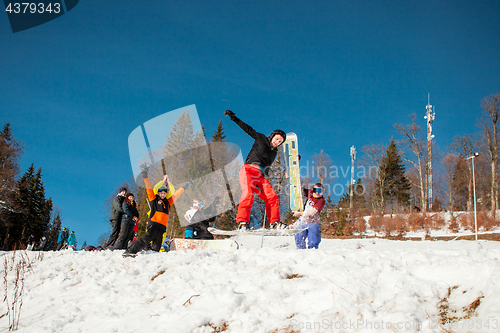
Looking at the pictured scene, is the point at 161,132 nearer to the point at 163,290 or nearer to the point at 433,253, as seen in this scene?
the point at 163,290

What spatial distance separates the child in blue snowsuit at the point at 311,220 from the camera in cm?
626

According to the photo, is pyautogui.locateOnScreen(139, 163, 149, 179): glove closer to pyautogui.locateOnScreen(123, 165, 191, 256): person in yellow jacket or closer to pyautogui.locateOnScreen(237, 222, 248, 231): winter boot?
pyautogui.locateOnScreen(123, 165, 191, 256): person in yellow jacket

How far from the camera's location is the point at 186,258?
4.44 metres

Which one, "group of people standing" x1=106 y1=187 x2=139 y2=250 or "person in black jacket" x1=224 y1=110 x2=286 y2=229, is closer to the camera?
"person in black jacket" x1=224 y1=110 x2=286 y2=229

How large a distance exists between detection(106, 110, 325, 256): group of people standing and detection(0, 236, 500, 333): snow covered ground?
130 centimetres

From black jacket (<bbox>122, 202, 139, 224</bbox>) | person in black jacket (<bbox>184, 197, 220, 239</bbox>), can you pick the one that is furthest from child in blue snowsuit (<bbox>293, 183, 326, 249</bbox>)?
black jacket (<bbox>122, 202, 139, 224</bbox>)

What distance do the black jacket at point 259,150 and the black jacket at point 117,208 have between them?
4.87m

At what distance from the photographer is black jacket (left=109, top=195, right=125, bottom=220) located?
8242 millimetres

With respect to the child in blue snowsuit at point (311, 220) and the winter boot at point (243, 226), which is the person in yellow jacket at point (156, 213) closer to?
the winter boot at point (243, 226)

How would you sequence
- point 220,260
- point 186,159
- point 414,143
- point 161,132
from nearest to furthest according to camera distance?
1. point 220,260
2. point 161,132
3. point 186,159
4. point 414,143

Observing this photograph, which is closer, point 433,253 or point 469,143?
point 433,253

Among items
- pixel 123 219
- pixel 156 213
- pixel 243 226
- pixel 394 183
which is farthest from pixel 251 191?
pixel 394 183

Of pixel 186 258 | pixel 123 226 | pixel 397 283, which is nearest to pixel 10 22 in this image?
pixel 123 226

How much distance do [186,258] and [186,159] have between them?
1812 centimetres
